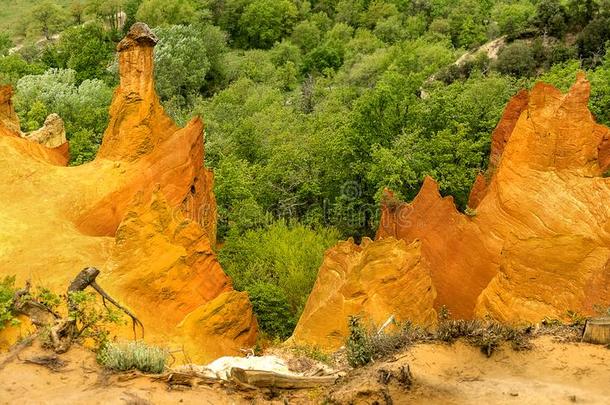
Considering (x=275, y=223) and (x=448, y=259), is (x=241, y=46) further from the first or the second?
(x=448, y=259)

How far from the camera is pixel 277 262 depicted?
2586 cm

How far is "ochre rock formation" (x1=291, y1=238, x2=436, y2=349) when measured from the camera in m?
18.0

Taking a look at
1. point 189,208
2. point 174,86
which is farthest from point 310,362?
point 174,86

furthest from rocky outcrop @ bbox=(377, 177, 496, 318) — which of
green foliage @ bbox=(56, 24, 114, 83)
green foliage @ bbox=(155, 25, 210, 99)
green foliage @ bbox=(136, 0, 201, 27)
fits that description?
green foliage @ bbox=(136, 0, 201, 27)

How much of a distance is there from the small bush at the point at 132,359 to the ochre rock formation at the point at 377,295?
7.32m

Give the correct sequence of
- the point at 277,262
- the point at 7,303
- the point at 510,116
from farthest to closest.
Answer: the point at 277,262
the point at 510,116
the point at 7,303

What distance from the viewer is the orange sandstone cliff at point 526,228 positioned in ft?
56.4

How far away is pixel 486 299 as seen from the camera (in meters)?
17.7

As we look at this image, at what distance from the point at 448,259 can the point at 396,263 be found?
9.96 feet

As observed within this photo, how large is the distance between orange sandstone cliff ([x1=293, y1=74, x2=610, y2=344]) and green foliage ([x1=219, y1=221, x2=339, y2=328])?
4.18 m

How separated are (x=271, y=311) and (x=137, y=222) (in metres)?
6.08

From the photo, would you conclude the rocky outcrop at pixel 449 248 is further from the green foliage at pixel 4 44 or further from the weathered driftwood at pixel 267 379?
the green foliage at pixel 4 44

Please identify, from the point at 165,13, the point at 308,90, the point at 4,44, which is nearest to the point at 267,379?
the point at 308,90

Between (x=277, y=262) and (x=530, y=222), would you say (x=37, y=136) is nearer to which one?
(x=277, y=262)
